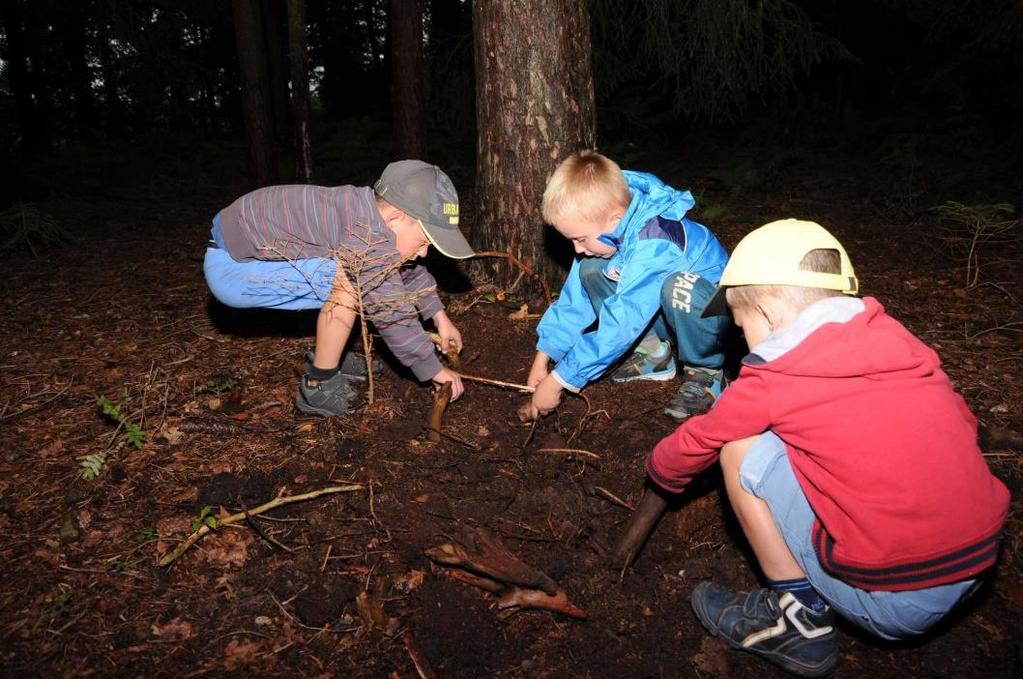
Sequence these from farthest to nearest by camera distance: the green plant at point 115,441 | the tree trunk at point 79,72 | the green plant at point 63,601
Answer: the tree trunk at point 79,72, the green plant at point 115,441, the green plant at point 63,601

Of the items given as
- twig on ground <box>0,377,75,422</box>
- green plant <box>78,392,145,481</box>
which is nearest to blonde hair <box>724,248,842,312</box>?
green plant <box>78,392,145,481</box>

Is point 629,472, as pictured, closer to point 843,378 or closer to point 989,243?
point 843,378

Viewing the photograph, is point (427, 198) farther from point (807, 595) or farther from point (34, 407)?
point (34, 407)

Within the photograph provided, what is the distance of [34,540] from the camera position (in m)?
2.36

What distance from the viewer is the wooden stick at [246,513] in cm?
229

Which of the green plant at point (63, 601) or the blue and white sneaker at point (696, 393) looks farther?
the blue and white sneaker at point (696, 393)

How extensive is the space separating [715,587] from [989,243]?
14.6 feet

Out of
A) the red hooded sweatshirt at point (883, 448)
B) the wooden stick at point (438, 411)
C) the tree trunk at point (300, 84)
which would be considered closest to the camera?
the red hooded sweatshirt at point (883, 448)

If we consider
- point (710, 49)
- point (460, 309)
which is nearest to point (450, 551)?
point (460, 309)

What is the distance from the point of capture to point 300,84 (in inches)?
331

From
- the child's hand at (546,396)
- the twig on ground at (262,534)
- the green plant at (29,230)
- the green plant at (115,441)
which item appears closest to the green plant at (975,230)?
the child's hand at (546,396)

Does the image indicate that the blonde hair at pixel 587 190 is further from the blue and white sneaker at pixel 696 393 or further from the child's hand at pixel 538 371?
the blue and white sneaker at pixel 696 393

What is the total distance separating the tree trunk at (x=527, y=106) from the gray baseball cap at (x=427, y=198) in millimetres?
1060

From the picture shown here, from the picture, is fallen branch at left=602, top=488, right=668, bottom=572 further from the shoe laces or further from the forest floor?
the shoe laces
